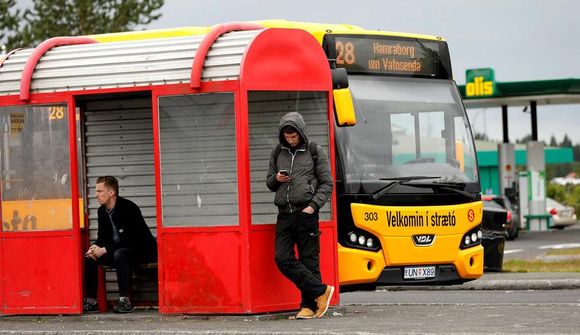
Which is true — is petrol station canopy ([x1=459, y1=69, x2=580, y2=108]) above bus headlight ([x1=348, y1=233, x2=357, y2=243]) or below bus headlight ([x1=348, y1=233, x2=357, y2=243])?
above

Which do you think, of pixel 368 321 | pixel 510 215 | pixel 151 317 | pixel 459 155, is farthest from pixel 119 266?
pixel 510 215

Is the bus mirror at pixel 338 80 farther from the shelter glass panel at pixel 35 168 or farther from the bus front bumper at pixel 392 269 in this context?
the shelter glass panel at pixel 35 168

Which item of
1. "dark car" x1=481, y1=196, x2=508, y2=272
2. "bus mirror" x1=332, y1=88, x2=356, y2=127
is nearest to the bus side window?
"bus mirror" x1=332, y1=88, x2=356, y2=127

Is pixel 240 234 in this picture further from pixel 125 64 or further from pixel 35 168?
pixel 35 168

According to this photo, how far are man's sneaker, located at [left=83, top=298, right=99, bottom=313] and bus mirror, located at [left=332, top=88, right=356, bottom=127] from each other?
10.2ft

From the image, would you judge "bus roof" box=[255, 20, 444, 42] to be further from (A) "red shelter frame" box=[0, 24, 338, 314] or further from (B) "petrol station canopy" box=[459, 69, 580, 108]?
(B) "petrol station canopy" box=[459, 69, 580, 108]

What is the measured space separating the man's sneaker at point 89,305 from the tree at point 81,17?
3541 cm

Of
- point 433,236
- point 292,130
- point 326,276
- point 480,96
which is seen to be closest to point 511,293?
point 433,236

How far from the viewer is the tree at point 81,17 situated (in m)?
49.8

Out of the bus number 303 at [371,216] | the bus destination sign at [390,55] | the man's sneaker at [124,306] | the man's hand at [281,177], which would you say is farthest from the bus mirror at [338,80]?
the man's sneaker at [124,306]

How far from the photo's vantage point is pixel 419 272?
15719 mm

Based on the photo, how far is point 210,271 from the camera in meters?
13.3

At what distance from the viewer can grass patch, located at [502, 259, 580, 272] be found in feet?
76.7

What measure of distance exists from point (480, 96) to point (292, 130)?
1207 inches
